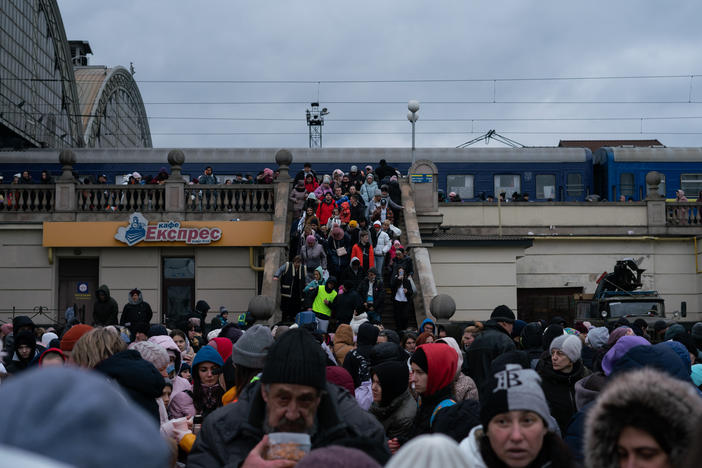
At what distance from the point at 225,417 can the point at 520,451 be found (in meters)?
1.41

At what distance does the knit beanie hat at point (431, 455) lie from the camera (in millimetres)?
2525

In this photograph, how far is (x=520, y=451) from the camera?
423cm

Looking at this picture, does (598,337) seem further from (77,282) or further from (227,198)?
(77,282)

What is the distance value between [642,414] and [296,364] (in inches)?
61.3

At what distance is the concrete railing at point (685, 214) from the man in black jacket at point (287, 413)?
31158 mm

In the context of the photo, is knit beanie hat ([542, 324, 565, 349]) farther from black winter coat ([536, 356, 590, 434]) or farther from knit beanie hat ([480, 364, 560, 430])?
knit beanie hat ([480, 364, 560, 430])

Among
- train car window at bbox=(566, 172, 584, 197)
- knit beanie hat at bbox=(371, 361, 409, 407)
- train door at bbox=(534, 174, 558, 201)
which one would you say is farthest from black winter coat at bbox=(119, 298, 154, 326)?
train car window at bbox=(566, 172, 584, 197)

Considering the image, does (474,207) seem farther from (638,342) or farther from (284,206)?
(638,342)

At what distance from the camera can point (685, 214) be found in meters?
33.6

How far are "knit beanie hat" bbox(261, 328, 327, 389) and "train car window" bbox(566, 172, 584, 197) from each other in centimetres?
3363

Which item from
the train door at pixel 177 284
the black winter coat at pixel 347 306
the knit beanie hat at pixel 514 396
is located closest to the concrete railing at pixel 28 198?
the train door at pixel 177 284

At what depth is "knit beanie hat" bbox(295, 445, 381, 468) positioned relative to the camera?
2.67 metres

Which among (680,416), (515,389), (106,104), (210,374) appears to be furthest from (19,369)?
(106,104)

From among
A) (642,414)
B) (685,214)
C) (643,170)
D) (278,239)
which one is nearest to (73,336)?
(642,414)
